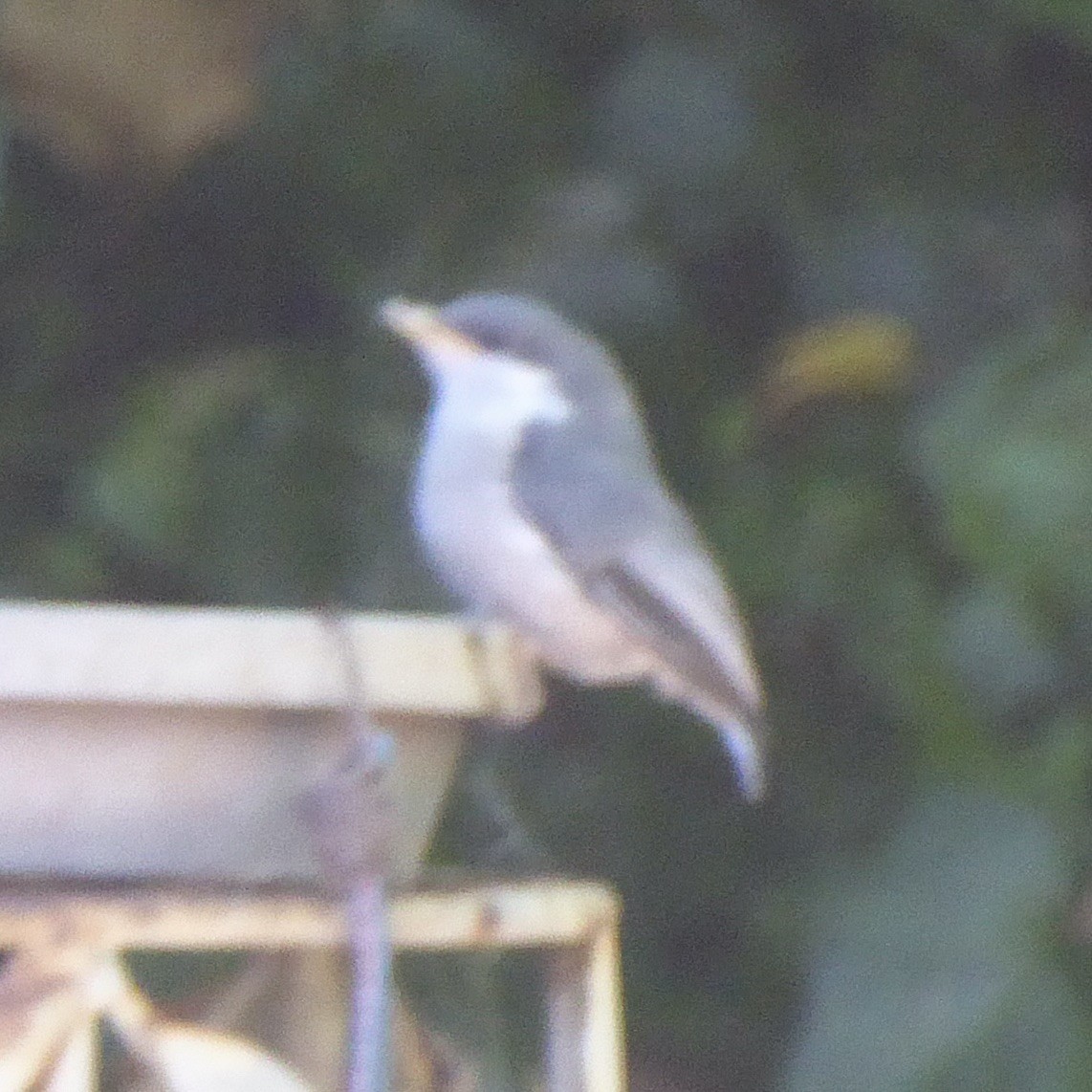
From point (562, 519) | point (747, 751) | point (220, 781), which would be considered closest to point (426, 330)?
point (562, 519)

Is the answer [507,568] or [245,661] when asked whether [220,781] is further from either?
[507,568]

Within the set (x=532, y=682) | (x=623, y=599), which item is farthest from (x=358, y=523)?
(x=532, y=682)

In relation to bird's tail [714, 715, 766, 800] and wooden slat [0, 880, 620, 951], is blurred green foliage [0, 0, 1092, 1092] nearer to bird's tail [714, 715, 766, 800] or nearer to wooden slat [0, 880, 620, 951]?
bird's tail [714, 715, 766, 800]

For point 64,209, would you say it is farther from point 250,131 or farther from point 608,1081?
point 608,1081

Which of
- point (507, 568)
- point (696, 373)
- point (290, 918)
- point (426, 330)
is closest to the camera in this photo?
point (290, 918)

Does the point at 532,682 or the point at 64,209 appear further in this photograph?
the point at 64,209

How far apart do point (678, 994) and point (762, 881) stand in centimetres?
14

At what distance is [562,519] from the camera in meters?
2.04

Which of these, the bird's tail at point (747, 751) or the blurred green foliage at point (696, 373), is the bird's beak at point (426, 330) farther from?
the bird's tail at point (747, 751)

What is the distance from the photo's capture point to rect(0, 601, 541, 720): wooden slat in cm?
97

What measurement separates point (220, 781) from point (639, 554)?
0.98 meters

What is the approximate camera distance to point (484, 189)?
252cm

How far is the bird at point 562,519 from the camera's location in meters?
1.96

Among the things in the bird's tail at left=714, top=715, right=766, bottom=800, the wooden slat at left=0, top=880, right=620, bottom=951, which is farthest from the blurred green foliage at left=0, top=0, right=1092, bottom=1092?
the wooden slat at left=0, top=880, right=620, bottom=951
